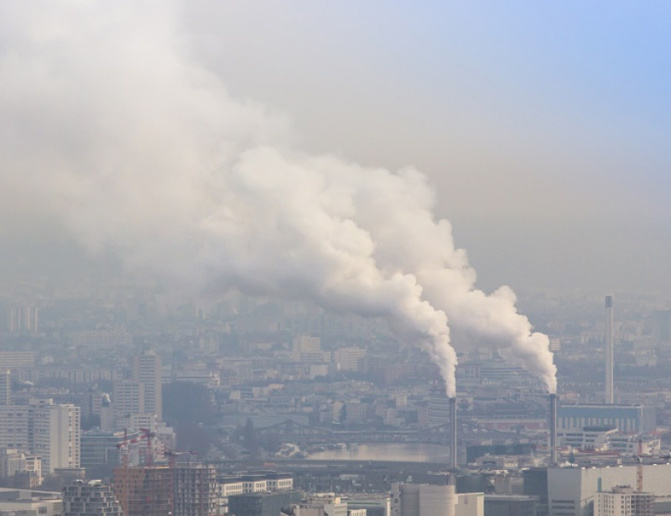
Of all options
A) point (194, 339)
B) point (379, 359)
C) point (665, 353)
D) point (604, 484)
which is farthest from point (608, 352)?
point (604, 484)

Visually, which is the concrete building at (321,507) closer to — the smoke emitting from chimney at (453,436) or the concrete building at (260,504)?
the concrete building at (260,504)

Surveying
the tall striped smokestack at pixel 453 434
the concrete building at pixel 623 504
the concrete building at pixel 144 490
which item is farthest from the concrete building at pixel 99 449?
the concrete building at pixel 623 504

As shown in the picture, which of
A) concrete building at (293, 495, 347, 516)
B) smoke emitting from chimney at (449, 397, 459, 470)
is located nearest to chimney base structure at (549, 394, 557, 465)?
smoke emitting from chimney at (449, 397, 459, 470)

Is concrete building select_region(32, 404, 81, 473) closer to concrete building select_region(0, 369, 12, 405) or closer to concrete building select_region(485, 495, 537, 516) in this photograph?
concrete building select_region(0, 369, 12, 405)

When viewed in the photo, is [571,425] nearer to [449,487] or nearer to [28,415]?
[28,415]

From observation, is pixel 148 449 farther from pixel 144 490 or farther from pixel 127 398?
pixel 127 398

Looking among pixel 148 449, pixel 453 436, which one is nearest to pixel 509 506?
pixel 148 449
